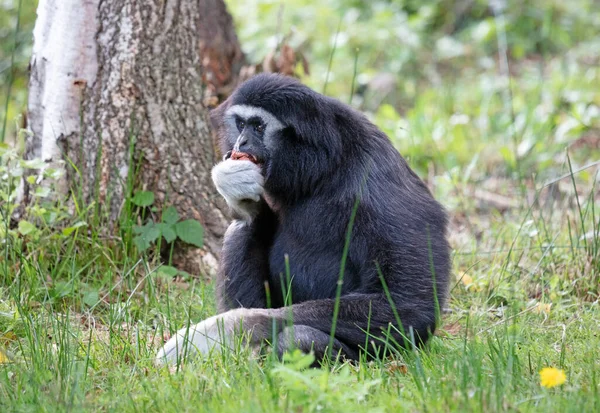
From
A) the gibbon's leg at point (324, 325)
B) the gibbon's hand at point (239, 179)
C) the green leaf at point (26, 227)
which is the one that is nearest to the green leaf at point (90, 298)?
the green leaf at point (26, 227)

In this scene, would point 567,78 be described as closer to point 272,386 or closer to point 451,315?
point 451,315

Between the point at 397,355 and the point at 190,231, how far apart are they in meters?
2.23

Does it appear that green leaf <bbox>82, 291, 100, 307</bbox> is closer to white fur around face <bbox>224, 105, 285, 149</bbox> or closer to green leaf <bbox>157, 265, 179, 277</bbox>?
green leaf <bbox>157, 265, 179, 277</bbox>

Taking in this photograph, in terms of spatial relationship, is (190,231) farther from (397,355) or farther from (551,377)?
(551,377)

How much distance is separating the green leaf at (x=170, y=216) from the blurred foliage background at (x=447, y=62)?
410 cm

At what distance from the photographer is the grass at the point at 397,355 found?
3434 mm

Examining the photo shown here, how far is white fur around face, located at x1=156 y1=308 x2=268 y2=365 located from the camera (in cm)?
408

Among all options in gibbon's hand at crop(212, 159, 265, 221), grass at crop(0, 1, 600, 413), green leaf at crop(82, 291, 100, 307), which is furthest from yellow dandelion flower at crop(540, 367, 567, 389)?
green leaf at crop(82, 291, 100, 307)

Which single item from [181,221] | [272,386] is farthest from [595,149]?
[272,386]

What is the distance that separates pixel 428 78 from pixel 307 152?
8.33 m

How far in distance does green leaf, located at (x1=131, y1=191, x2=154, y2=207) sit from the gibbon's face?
4.11 feet

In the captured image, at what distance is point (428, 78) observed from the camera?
41.3ft

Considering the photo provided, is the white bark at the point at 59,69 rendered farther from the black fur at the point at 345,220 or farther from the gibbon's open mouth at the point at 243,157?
the gibbon's open mouth at the point at 243,157

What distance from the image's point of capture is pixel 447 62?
43.1ft
